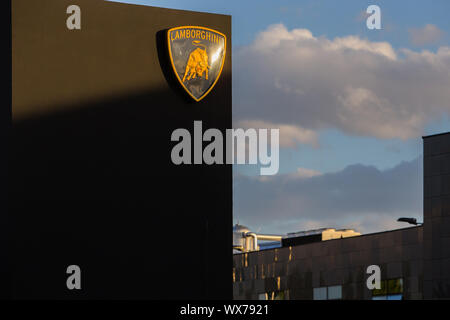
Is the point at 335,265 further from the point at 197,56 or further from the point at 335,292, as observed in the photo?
the point at 197,56

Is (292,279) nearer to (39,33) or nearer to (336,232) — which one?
(336,232)

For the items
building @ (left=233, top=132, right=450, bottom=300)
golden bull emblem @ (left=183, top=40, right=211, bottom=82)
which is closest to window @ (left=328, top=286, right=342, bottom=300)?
building @ (left=233, top=132, right=450, bottom=300)

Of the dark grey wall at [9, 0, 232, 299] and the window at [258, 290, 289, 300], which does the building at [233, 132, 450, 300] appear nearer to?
the window at [258, 290, 289, 300]

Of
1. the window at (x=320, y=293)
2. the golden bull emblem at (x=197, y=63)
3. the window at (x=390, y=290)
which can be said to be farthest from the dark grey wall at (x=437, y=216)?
the golden bull emblem at (x=197, y=63)

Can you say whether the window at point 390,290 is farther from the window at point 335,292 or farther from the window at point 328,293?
the window at point 328,293

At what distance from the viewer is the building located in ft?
153

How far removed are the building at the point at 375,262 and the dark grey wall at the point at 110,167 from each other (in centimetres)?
2847

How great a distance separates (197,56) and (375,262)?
3277 centimetres

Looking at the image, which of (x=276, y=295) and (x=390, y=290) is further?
(x=276, y=295)

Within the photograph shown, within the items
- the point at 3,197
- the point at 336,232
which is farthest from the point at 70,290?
the point at 336,232

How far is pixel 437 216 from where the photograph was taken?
46.8m

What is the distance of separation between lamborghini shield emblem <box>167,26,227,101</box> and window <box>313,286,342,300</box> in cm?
3506

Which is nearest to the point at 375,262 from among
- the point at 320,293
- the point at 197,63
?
the point at 320,293

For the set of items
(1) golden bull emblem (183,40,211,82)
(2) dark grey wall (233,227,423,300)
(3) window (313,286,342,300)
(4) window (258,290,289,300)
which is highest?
(1) golden bull emblem (183,40,211,82)
